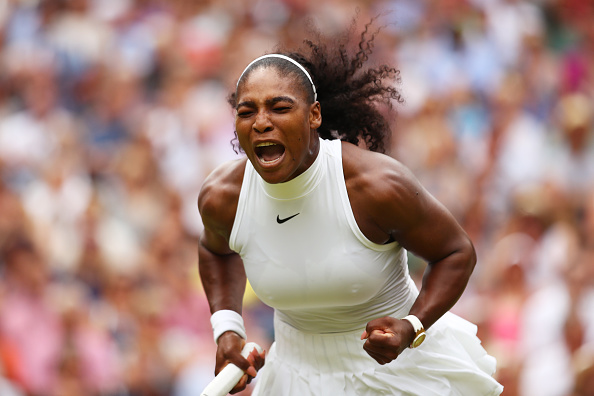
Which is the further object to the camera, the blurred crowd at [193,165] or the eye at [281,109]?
the blurred crowd at [193,165]

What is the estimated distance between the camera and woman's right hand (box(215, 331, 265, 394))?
3167mm

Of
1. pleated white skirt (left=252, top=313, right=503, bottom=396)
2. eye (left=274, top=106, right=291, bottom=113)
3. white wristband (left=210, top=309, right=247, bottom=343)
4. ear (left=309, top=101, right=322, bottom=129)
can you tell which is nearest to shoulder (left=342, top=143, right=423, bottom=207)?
ear (left=309, top=101, right=322, bottom=129)

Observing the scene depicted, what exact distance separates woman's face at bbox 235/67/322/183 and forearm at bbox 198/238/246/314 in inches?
25.5

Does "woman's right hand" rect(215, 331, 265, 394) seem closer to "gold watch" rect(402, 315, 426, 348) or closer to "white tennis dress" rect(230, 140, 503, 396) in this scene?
"white tennis dress" rect(230, 140, 503, 396)

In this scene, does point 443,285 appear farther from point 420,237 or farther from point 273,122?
point 273,122

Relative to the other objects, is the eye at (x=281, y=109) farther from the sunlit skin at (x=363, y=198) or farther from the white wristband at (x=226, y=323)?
the white wristband at (x=226, y=323)

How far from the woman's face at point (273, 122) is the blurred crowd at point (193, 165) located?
60.5 inches

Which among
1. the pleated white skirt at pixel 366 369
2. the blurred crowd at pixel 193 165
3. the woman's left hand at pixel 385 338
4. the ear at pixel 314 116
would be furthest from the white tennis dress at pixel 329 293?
the blurred crowd at pixel 193 165

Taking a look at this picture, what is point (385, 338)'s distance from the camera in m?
2.82

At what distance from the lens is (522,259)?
5816 millimetres

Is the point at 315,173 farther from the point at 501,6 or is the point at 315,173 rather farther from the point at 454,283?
the point at 501,6

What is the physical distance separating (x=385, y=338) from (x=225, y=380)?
587mm

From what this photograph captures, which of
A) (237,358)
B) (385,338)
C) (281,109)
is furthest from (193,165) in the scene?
(385,338)

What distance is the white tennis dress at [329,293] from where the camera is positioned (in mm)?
3057
